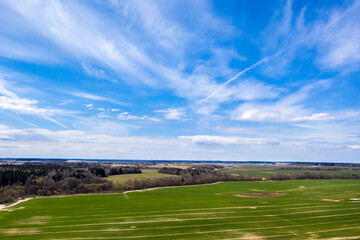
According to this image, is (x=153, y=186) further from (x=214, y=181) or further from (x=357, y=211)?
(x=357, y=211)

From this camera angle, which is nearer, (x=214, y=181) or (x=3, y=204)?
(x=3, y=204)

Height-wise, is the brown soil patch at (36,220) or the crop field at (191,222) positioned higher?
the crop field at (191,222)

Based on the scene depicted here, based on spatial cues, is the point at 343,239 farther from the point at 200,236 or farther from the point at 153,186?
the point at 153,186

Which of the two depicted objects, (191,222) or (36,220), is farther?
(36,220)

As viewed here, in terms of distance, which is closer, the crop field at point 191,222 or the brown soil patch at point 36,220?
the crop field at point 191,222

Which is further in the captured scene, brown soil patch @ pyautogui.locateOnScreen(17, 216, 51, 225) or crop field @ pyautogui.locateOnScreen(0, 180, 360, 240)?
brown soil patch @ pyautogui.locateOnScreen(17, 216, 51, 225)

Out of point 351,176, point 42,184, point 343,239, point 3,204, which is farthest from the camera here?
point 351,176

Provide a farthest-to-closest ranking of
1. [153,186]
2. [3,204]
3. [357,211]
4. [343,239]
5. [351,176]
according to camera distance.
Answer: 1. [351,176]
2. [153,186]
3. [3,204]
4. [357,211]
5. [343,239]

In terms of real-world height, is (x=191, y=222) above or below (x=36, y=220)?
above

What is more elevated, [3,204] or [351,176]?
[351,176]

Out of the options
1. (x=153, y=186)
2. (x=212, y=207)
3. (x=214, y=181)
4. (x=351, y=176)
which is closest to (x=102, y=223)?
(x=212, y=207)
